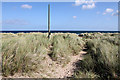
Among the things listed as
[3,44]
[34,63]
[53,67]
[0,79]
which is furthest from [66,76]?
[3,44]

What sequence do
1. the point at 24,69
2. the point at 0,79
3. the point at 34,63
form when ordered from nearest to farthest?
the point at 0,79 < the point at 24,69 < the point at 34,63

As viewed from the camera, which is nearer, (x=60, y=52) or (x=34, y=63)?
(x=34, y=63)

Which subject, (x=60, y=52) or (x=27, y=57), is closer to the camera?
(x=27, y=57)

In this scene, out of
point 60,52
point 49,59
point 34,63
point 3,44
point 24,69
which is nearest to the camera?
point 24,69

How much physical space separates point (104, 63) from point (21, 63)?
11.1 ft

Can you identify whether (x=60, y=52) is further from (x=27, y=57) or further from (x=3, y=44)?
(x=3, y=44)

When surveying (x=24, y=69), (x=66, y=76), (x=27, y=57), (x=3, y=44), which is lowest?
(x=66, y=76)

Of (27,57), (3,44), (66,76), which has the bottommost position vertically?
(66,76)

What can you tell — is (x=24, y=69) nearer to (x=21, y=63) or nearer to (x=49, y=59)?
(x=21, y=63)

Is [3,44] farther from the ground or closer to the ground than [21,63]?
farther from the ground

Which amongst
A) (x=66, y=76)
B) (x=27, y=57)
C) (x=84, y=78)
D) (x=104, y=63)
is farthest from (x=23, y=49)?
(x=104, y=63)

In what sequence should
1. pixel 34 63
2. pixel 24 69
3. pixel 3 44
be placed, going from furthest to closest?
pixel 3 44 → pixel 34 63 → pixel 24 69

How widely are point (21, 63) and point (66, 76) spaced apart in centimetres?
199

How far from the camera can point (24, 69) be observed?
16.0 ft
